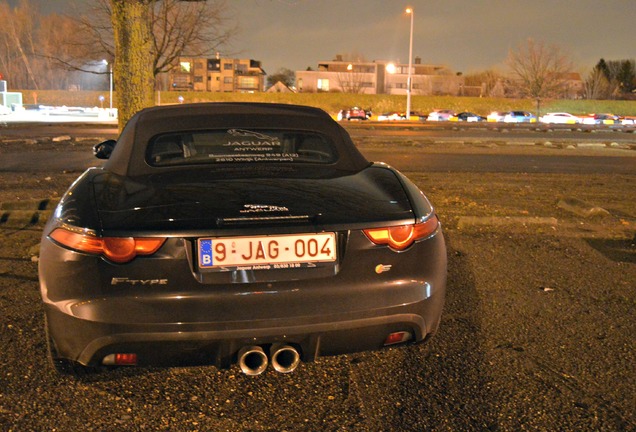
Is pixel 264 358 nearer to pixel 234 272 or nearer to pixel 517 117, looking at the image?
pixel 234 272

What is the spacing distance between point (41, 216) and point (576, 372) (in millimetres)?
5912

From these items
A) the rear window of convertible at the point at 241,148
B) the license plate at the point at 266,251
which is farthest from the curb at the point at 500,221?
the license plate at the point at 266,251

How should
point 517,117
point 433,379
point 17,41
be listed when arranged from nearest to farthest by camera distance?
point 433,379 → point 517,117 → point 17,41

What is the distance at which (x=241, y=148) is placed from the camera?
4.11m

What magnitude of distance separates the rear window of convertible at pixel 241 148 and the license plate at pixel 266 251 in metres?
1.01

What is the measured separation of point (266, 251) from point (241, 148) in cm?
133

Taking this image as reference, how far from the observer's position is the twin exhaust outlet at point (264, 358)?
297 centimetres

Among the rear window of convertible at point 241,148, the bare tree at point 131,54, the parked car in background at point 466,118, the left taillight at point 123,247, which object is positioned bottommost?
the parked car in background at point 466,118

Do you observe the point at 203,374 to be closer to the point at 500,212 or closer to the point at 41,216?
the point at 41,216

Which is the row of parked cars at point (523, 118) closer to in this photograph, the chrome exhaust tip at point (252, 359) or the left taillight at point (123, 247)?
the chrome exhaust tip at point (252, 359)

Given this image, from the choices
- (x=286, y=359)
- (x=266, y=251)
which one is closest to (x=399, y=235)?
(x=266, y=251)

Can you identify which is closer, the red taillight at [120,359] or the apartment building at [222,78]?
the red taillight at [120,359]

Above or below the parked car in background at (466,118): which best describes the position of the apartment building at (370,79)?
above

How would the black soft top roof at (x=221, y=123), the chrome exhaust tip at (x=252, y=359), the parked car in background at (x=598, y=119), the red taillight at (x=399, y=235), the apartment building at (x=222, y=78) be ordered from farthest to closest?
the apartment building at (x=222, y=78)
the parked car in background at (x=598, y=119)
the black soft top roof at (x=221, y=123)
the red taillight at (x=399, y=235)
the chrome exhaust tip at (x=252, y=359)
